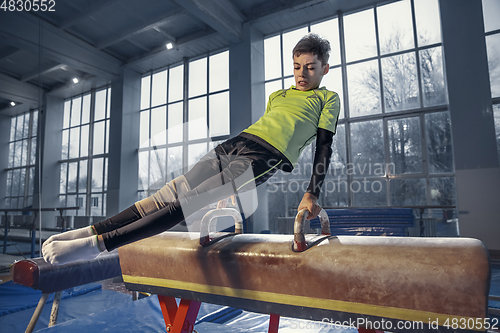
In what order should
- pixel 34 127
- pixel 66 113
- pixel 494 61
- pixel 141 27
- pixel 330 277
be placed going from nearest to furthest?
pixel 330 277 < pixel 494 61 < pixel 141 27 < pixel 34 127 < pixel 66 113

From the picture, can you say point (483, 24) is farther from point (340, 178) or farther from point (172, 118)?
point (172, 118)

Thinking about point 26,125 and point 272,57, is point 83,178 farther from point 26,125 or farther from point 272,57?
point 272,57

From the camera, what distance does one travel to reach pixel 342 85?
6.75 m

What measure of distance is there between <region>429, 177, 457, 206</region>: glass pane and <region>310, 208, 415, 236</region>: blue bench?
2.88 meters

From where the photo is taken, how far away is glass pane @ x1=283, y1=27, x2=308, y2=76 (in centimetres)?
731

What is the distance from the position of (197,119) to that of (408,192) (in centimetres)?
568

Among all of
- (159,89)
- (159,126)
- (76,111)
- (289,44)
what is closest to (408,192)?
(289,44)

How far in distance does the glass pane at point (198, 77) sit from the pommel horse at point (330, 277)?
7.58m

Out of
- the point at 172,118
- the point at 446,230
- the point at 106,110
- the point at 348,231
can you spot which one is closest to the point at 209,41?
the point at 172,118

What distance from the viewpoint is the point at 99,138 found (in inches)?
402

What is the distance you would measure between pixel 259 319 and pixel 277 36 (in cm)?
699

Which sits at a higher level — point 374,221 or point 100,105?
point 100,105

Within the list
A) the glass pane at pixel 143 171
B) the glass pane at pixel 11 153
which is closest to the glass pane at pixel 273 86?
the glass pane at pixel 143 171

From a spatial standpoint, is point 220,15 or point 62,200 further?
point 62,200
